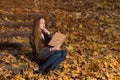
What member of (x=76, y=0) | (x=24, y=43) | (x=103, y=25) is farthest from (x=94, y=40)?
(x=76, y=0)

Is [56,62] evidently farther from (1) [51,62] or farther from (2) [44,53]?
(2) [44,53]

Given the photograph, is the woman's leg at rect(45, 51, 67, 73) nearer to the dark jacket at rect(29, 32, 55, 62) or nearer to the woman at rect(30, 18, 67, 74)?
the woman at rect(30, 18, 67, 74)

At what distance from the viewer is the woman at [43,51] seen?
8609mm

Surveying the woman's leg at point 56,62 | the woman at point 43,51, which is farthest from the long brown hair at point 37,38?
the woman's leg at point 56,62

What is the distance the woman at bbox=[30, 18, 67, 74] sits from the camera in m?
8.61

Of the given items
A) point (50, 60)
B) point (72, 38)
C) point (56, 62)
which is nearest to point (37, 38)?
point (50, 60)

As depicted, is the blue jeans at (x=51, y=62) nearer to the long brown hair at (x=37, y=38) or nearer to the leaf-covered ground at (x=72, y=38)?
the leaf-covered ground at (x=72, y=38)

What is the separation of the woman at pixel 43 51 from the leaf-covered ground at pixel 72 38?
0.23 meters

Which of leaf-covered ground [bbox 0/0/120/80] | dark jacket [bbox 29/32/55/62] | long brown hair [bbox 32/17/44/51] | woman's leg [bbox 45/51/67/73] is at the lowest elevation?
leaf-covered ground [bbox 0/0/120/80]

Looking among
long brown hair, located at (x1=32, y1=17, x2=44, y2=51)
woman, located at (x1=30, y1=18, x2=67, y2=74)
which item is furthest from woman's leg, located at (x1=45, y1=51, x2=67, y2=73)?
long brown hair, located at (x1=32, y1=17, x2=44, y2=51)

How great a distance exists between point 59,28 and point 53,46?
2.94 meters

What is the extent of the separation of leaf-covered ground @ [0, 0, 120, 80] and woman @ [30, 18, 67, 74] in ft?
0.76

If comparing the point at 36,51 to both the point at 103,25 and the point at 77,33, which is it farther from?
the point at 103,25

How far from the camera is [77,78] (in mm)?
8672
